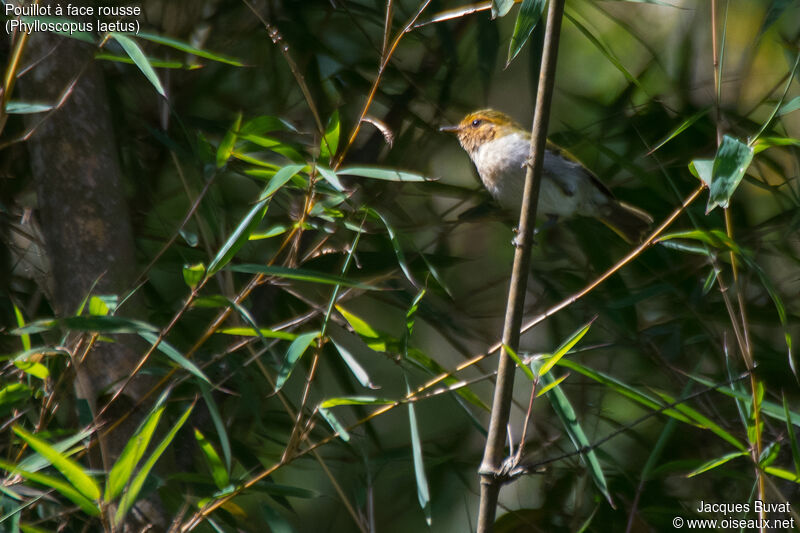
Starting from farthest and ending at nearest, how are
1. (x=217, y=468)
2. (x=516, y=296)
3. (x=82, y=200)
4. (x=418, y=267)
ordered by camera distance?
1. (x=418, y=267)
2. (x=82, y=200)
3. (x=217, y=468)
4. (x=516, y=296)

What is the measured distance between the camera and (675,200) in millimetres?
2518

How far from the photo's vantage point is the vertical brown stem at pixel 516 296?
1.22 m

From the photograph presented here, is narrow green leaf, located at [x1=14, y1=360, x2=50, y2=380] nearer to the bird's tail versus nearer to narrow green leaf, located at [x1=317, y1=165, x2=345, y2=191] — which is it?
narrow green leaf, located at [x1=317, y1=165, x2=345, y2=191]

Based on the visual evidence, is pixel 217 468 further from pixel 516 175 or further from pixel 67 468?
pixel 516 175

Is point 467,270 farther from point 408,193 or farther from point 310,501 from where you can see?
point 310,501

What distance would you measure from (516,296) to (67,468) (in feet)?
2.32

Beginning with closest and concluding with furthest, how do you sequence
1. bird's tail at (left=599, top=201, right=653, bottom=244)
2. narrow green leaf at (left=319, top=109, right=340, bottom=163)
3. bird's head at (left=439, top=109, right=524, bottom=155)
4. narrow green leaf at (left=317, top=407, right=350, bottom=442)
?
narrow green leaf at (left=317, top=407, right=350, bottom=442)
narrow green leaf at (left=319, top=109, right=340, bottom=163)
bird's tail at (left=599, top=201, right=653, bottom=244)
bird's head at (left=439, top=109, right=524, bottom=155)

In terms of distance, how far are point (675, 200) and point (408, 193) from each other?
2.58 ft

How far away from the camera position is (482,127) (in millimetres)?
2779

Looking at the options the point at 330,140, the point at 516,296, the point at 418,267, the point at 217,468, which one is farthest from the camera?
the point at 418,267

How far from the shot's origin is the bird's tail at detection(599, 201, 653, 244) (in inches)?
102

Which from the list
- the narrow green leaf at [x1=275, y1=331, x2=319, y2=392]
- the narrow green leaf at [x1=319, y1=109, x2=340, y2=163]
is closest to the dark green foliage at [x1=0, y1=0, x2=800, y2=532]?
the narrow green leaf at [x1=319, y1=109, x2=340, y2=163]

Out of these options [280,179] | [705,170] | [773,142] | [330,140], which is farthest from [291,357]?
[773,142]

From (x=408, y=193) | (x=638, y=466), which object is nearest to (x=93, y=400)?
(x=408, y=193)
